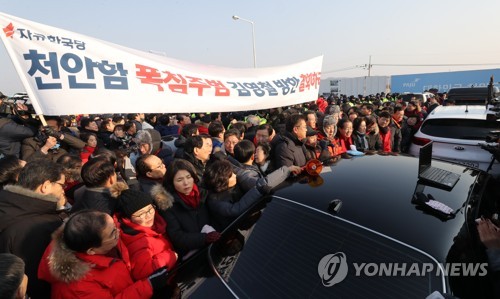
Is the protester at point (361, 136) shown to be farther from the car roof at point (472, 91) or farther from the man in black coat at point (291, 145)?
the car roof at point (472, 91)

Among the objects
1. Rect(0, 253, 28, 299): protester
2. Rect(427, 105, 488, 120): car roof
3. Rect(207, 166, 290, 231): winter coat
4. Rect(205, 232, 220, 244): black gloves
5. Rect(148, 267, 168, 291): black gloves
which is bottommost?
Rect(148, 267, 168, 291): black gloves

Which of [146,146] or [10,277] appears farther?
[146,146]

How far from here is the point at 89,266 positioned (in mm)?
1572

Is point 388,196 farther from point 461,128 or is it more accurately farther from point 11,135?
point 11,135

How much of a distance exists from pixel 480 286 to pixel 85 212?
217 centimetres

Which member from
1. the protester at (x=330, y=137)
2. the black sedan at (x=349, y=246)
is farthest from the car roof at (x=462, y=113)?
the black sedan at (x=349, y=246)

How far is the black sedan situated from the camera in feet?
4.01

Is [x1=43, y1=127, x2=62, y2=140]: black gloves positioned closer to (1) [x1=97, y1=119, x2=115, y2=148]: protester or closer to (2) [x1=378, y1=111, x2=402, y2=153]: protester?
(1) [x1=97, y1=119, x2=115, y2=148]: protester

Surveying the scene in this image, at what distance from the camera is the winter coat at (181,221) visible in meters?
2.16

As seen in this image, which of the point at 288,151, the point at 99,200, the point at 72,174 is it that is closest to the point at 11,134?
the point at 72,174

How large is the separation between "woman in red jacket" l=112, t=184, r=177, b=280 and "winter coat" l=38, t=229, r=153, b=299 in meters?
0.17

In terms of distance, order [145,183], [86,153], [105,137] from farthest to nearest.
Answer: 1. [105,137]
2. [86,153]
3. [145,183]

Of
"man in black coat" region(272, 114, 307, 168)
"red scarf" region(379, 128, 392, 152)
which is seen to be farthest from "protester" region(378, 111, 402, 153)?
"man in black coat" region(272, 114, 307, 168)

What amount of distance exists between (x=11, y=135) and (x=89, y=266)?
3455 millimetres
